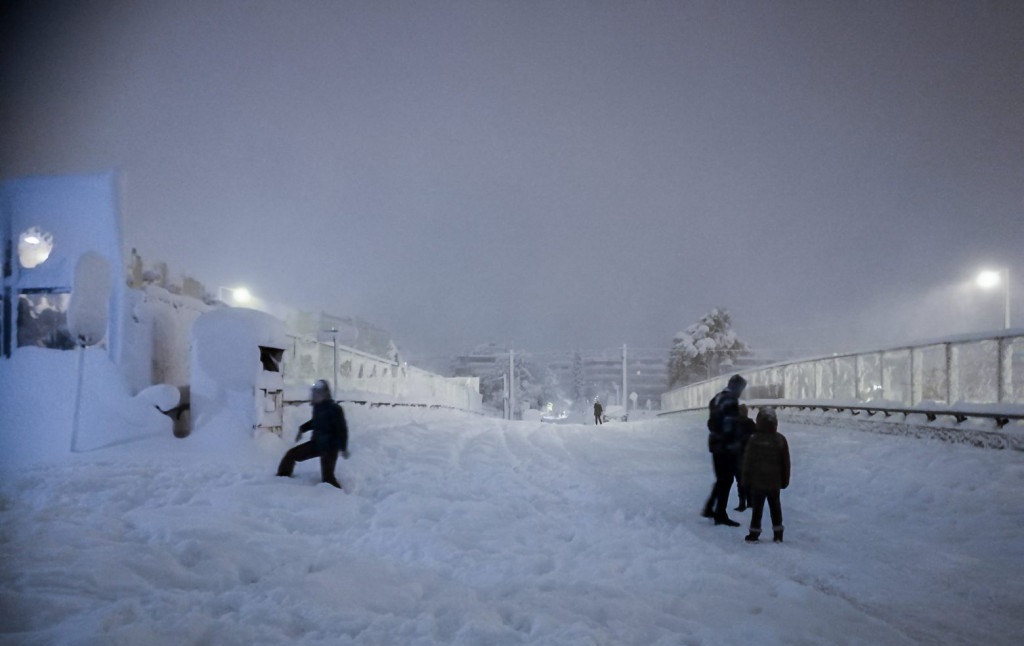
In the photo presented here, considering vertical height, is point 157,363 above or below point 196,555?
above

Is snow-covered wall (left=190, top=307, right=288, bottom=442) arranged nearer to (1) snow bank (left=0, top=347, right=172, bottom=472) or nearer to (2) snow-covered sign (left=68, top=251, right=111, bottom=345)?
(1) snow bank (left=0, top=347, right=172, bottom=472)

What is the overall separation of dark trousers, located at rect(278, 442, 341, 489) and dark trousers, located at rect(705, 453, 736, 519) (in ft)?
17.5

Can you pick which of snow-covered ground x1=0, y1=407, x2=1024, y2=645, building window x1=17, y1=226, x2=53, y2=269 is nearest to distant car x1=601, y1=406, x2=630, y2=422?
snow-covered ground x1=0, y1=407, x2=1024, y2=645

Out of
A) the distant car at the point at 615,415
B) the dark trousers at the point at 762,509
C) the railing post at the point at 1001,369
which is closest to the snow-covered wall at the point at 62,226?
the dark trousers at the point at 762,509

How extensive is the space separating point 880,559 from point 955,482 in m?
3.66

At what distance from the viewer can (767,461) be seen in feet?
23.5

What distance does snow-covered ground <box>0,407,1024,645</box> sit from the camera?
4316 mm

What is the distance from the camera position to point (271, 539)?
19.9 feet

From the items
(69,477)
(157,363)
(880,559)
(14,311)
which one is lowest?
(880,559)

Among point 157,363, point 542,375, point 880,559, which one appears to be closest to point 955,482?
point 880,559

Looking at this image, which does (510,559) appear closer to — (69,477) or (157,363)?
(69,477)

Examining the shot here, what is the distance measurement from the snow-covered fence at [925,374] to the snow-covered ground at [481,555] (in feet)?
4.97

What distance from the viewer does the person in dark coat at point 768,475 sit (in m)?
7.13

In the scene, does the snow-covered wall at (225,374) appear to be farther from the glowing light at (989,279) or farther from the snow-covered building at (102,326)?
the glowing light at (989,279)
